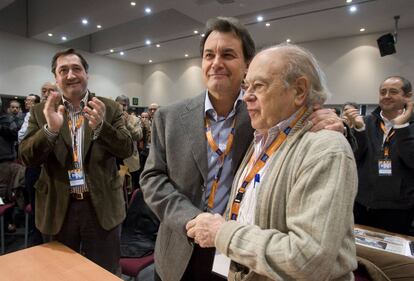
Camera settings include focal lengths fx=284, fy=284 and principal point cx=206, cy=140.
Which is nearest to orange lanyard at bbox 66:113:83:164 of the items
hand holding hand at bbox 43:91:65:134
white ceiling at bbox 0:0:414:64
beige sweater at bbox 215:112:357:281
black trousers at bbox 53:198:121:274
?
hand holding hand at bbox 43:91:65:134

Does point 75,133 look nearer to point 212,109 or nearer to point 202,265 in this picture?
point 212,109

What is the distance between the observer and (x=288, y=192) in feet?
2.64

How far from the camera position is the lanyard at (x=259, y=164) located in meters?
0.93

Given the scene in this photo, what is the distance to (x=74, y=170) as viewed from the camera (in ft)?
5.64

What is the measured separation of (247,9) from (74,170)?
5.46 meters

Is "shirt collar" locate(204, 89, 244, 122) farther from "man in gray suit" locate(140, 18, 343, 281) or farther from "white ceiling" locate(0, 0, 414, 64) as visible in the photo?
"white ceiling" locate(0, 0, 414, 64)

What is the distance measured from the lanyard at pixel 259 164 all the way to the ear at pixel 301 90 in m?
0.03

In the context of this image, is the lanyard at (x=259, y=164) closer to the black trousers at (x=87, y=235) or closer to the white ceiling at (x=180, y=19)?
the black trousers at (x=87, y=235)

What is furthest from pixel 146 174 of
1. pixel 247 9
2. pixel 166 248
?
pixel 247 9

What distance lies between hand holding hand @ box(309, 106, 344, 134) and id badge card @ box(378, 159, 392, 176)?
1.84 meters

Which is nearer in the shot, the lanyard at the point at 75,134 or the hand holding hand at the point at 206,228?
the hand holding hand at the point at 206,228

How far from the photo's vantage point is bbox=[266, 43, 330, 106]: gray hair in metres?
0.89

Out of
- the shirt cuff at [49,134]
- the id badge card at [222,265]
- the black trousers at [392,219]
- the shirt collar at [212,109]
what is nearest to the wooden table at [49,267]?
the id badge card at [222,265]

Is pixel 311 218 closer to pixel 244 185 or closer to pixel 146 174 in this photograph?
pixel 244 185
